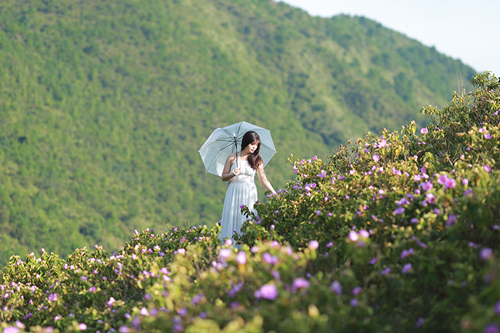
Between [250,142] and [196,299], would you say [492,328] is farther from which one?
[250,142]

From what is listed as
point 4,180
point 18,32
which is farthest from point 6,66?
point 4,180

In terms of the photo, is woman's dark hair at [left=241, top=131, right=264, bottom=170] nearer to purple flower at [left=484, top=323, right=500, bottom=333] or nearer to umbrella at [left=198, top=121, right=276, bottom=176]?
umbrella at [left=198, top=121, right=276, bottom=176]

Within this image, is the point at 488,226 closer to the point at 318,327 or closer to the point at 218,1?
the point at 318,327

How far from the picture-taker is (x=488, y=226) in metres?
2.81

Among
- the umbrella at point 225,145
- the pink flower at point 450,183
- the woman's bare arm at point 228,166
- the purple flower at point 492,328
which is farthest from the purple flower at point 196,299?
the umbrella at point 225,145

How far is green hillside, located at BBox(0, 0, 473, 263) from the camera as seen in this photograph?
176ft

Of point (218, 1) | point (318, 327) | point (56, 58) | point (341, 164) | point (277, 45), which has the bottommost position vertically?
point (318, 327)

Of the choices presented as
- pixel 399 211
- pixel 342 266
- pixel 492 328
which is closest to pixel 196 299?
pixel 342 266

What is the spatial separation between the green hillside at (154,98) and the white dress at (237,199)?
132 feet

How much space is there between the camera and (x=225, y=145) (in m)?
5.72

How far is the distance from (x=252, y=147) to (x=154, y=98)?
7061 cm

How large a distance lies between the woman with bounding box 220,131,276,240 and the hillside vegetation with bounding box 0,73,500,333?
0.38 metres

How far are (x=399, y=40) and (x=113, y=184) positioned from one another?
85720 millimetres

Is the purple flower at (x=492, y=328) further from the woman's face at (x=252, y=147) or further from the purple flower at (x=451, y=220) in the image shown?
the woman's face at (x=252, y=147)
